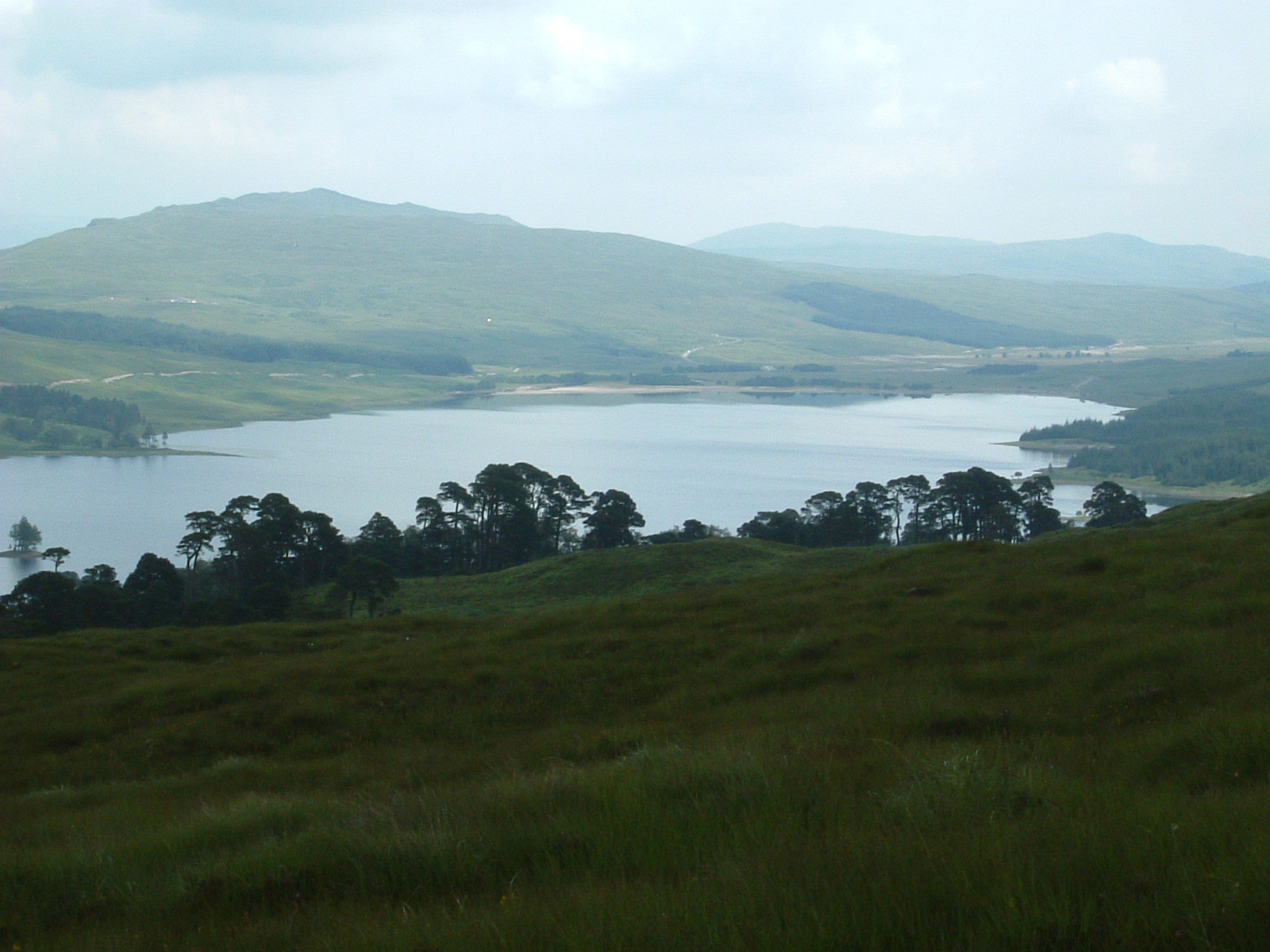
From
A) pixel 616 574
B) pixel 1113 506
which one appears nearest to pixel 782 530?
pixel 1113 506

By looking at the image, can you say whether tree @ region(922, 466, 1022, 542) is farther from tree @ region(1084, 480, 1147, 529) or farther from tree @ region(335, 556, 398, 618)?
tree @ region(335, 556, 398, 618)

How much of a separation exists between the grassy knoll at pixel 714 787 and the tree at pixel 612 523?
108 ft

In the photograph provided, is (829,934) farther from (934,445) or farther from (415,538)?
(934,445)

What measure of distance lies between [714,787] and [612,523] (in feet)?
135

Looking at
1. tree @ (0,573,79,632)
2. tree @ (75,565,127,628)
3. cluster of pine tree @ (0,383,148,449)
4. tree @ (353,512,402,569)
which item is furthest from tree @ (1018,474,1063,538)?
cluster of pine tree @ (0,383,148,449)

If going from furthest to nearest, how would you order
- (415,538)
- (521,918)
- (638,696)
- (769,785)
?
(415,538) < (638,696) < (769,785) < (521,918)

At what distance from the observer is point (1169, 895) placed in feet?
11.4

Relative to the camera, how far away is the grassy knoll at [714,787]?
3.63 m

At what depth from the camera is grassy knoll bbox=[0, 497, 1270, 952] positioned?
11.9 ft

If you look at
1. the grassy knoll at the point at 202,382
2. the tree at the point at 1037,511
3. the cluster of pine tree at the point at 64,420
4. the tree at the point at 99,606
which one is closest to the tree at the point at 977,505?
the tree at the point at 1037,511

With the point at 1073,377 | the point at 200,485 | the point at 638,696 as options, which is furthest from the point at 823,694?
the point at 1073,377

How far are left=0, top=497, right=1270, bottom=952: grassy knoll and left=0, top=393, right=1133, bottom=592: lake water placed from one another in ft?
180

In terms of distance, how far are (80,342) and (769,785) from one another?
209716mm

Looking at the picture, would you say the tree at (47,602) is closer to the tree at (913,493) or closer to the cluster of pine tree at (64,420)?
the tree at (913,493)
